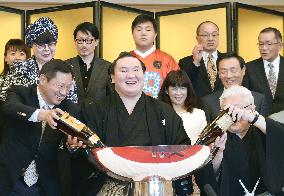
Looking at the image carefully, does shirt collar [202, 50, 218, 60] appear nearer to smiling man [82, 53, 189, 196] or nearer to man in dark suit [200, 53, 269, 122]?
man in dark suit [200, 53, 269, 122]

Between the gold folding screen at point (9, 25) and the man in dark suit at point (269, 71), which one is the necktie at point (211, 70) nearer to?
the man in dark suit at point (269, 71)

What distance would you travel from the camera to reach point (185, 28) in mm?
5801

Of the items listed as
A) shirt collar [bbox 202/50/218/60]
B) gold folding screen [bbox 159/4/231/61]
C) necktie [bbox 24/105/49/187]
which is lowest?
necktie [bbox 24/105/49/187]

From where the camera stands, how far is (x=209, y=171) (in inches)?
121

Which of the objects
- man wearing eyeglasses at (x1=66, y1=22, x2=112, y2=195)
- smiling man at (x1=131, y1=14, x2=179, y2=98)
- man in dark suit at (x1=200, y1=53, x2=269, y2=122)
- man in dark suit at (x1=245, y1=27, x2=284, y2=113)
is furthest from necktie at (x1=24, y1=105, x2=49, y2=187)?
man in dark suit at (x1=245, y1=27, x2=284, y2=113)

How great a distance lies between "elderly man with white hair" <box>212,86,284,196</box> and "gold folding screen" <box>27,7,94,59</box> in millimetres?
2473

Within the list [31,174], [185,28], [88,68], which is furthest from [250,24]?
[31,174]

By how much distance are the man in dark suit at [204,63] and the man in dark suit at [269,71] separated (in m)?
0.27

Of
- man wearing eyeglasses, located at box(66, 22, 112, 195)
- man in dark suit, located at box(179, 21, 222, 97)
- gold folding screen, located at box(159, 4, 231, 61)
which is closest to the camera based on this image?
man wearing eyeglasses, located at box(66, 22, 112, 195)

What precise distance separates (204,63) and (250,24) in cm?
127

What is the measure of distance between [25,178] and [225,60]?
5.79ft

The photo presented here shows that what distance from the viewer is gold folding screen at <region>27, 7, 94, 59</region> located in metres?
5.51

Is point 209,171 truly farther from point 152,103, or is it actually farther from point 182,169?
point 182,169

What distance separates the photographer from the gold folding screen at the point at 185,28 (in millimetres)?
5625
